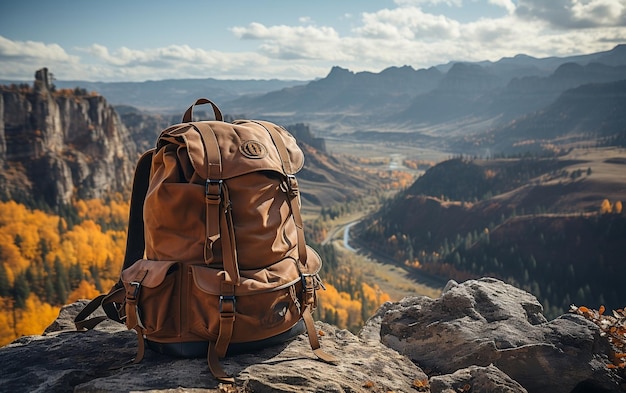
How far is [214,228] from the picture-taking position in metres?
5.32

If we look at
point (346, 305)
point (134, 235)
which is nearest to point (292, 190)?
point (134, 235)

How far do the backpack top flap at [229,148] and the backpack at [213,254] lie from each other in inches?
0.5

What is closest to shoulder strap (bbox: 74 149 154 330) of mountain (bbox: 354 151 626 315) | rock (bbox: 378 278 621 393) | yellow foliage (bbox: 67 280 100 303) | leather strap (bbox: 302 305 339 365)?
leather strap (bbox: 302 305 339 365)

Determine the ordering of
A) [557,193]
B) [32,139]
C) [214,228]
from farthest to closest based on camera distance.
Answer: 1. [557,193]
2. [32,139]
3. [214,228]

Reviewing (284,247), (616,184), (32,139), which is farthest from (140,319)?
(616,184)

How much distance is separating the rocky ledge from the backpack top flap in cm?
224

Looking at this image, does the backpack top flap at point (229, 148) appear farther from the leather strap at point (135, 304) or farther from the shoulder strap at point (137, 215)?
the leather strap at point (135, 304)

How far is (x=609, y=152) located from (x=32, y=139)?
161 m

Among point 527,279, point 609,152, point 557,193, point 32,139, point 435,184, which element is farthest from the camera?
point 435,184

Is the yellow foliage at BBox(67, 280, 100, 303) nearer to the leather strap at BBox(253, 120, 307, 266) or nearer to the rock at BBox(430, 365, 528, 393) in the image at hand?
the leather strap at BBox(253, 120, 307, 266)

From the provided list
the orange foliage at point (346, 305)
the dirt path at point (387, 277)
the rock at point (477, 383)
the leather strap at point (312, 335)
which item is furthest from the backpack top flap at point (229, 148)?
the dirt path at point (387, 277)

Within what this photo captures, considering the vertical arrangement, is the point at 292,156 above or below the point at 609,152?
above

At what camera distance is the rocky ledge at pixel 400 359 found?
208 inches

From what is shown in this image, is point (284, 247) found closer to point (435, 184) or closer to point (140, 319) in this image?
point (140, 319)
